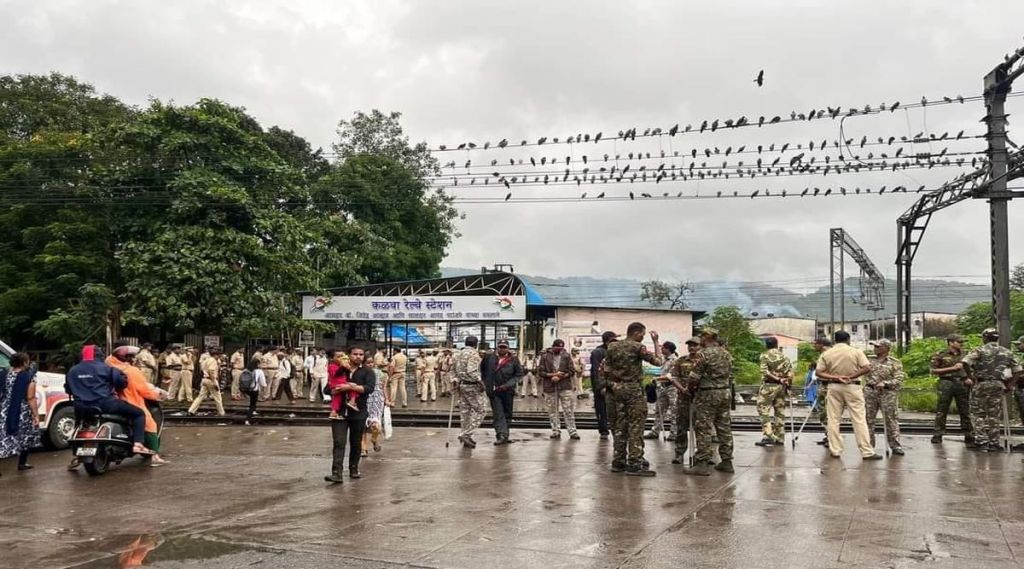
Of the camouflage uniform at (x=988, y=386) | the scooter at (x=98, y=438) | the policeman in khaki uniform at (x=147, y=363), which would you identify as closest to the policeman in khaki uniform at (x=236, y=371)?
the policeman in khaki uniform at (x=147, y=363)

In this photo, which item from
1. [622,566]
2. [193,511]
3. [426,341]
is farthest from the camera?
[426,341]

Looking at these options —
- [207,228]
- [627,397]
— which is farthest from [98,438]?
[207,228]

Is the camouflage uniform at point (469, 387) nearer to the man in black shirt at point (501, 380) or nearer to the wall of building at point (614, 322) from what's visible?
the man in black shirt at point (501, 380)

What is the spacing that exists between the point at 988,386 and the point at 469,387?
24.7ft

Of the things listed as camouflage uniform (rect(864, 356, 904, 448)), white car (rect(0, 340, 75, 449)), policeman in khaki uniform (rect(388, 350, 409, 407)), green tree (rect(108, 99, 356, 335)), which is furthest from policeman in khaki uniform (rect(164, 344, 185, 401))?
camouflage uniform (rect(864, 356, 904, 448))

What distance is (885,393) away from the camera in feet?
37.2

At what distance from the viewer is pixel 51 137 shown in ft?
99.2

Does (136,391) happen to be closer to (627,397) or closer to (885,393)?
(627,397)

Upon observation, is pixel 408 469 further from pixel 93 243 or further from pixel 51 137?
pixel 51 137

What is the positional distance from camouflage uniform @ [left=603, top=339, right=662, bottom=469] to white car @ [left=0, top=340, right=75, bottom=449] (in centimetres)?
851

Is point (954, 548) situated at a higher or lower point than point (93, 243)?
lower

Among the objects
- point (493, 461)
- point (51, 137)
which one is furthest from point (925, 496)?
point (51, 137)

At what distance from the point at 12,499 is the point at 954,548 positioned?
30.5 feet

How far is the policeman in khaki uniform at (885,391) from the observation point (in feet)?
36.7
